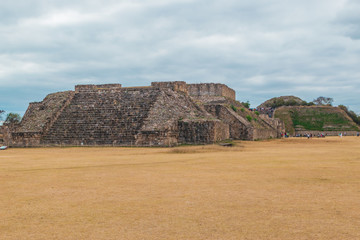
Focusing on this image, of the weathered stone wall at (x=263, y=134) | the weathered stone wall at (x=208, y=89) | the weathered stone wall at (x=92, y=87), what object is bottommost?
the weathered stone wall at (x=263, y=134)

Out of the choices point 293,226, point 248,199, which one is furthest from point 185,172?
point 293,226

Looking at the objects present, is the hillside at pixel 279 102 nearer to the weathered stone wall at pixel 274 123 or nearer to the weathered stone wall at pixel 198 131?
the weathered stone wall at pixel 274 123

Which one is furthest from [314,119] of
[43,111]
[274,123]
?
[43,111]

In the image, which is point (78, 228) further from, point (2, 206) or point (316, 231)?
point (316, 231)

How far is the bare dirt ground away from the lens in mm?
4586

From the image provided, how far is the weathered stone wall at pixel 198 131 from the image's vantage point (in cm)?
2261

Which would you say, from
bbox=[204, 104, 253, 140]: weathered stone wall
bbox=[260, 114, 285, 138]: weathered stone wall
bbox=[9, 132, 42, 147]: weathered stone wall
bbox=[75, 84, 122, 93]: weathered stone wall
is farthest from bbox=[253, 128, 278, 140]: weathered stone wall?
bbox=[9, 132, 42, 147]: weathered stone wall

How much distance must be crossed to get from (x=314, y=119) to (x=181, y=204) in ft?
205

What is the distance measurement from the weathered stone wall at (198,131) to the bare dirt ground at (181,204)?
498 inches

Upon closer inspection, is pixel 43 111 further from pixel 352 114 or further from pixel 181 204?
pixel 352 114

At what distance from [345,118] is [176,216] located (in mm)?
64847

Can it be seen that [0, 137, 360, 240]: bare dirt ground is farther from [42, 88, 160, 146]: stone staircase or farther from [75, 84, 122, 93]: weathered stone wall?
[75, 84, 122, 93]: weathered stone wall

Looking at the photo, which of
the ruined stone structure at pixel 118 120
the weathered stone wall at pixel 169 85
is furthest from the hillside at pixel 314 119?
the weathered stone wall at pixel 169 85

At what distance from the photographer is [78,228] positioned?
15.6ft
